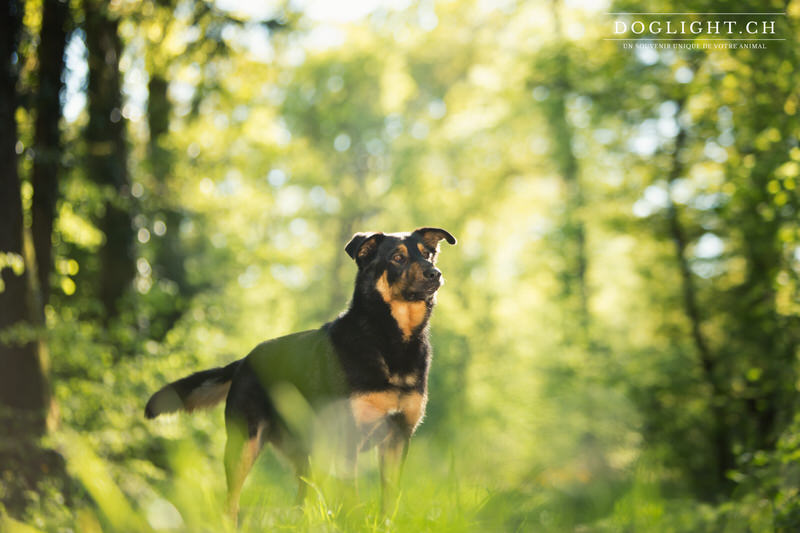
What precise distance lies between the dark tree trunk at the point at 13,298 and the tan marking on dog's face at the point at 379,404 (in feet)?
12.8

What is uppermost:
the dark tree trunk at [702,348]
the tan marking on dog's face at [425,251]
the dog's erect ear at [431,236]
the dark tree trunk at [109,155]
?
the dark tree trunk at [109,155]

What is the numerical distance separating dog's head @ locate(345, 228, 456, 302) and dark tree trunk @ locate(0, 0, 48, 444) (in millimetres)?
3640

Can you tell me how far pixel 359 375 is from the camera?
4.29 metres

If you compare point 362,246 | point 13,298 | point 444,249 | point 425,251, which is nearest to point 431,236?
point 425,251

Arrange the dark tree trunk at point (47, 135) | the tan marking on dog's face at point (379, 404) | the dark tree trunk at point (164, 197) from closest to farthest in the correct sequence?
the tan marking on dog's face at point (379, 404)
the dark tree trunk at point (47, 135)
the dark tree trunk at point (164, 197)

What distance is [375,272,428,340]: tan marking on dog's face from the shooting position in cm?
A: 447

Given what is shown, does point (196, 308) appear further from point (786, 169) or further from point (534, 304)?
point (534, 304)

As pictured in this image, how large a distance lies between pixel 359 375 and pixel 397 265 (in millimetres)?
808

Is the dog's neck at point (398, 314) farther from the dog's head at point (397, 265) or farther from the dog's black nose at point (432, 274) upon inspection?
the dog's black nose at point (432, 274)

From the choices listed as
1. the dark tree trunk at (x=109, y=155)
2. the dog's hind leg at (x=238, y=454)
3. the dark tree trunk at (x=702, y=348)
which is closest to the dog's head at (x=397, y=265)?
the dog's hind leg at (x=238, y=454)

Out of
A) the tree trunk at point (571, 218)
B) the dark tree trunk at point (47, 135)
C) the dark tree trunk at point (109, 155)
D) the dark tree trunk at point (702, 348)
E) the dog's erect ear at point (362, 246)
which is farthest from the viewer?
the tree trunk at point (571, 218)

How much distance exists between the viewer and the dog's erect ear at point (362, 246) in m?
4.46

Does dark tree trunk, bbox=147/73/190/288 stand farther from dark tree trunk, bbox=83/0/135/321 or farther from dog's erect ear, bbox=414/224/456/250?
dog's erect ear, bbox=414/224/456/250

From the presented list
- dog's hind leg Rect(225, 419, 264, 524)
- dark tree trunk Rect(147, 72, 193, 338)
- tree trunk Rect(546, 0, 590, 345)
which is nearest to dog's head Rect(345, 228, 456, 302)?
dog's hind leg Rect(225, 419, 264, 524)
